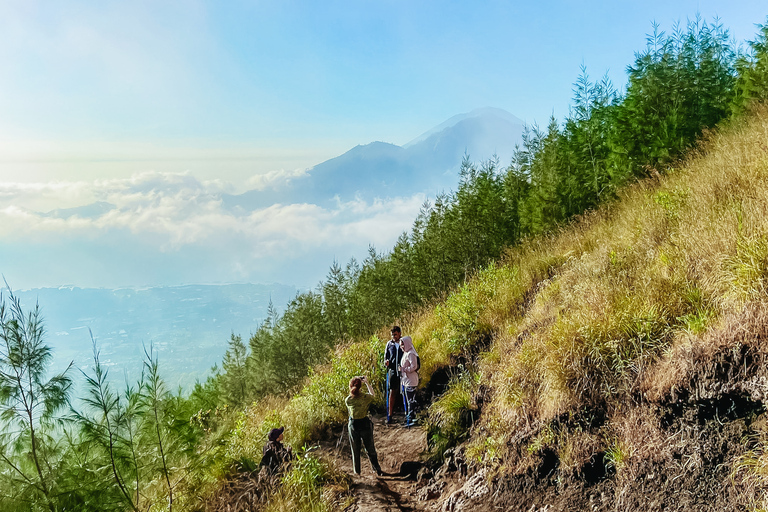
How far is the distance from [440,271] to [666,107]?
16840 mm

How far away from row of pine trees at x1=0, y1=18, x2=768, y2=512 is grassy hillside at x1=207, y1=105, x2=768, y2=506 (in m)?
2.49

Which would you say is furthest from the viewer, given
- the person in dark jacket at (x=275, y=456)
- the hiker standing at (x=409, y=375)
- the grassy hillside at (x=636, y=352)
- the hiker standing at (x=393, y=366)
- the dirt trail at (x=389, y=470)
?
the hiker standing at (x=393, y=366)

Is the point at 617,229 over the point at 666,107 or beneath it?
beneath

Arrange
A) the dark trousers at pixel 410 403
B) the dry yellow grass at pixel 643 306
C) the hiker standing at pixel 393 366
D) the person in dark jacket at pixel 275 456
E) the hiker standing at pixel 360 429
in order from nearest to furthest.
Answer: the dry yellow grass at pixel 643 306 < the person in dark jacket at pixel 275 456 < the hiker standing at pixel 360 429 < the dark trousers at pixel 410 403 < the hiker standing at pixel 393 366

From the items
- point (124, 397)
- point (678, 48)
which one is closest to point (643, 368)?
point (124, 397)

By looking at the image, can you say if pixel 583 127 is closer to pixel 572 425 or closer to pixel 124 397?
pixel 572 425

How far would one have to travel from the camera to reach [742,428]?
3.60 meters

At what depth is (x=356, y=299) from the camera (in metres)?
41.6

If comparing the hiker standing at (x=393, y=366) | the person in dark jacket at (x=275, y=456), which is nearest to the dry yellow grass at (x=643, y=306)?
the hiker standing at (x=393, y=366)

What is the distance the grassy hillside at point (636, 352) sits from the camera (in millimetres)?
3906

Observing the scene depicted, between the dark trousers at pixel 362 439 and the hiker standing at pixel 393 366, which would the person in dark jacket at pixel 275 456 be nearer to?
the dark trousers at pixel 362 439

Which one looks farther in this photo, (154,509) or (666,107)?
(666,107)

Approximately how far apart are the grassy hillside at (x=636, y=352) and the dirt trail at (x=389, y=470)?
1.80 feet

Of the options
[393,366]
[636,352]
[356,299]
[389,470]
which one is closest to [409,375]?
[393,366]
